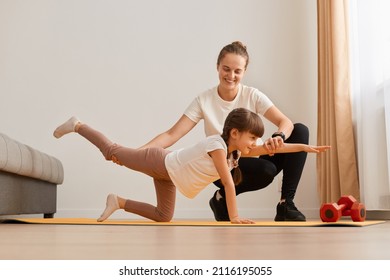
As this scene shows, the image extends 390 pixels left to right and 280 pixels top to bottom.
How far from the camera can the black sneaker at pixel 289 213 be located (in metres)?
2.97

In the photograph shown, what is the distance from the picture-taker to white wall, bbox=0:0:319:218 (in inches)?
186

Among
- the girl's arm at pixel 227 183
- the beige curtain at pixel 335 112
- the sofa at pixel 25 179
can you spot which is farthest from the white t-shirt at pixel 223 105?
the beige curtain at pixel 335 112

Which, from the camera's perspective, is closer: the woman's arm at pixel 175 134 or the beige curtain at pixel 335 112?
the woman's arm at pixel 175 134

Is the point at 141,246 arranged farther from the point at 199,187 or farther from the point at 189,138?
the point at 189,138

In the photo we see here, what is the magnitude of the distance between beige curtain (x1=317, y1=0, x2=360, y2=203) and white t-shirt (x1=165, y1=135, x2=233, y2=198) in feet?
4.93

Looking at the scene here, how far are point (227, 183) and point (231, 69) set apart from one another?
0.63 m

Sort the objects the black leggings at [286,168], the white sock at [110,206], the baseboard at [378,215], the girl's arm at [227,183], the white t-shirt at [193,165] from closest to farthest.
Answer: the girl's arm at [227,183] → the white t-shirt at [193,165] → the white sock at [110,206] → the black leggings at [286,168] → the baseboard at [378,215]

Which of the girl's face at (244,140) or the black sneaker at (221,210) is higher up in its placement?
the girl's face at (244,140)

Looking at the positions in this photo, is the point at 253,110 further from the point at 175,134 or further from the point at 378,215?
the point at 378,215

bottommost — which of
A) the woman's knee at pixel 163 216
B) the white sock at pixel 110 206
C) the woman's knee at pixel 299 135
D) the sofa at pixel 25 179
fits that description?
the woman's knee at pixel 163 216

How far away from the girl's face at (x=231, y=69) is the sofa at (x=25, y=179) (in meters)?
1.09

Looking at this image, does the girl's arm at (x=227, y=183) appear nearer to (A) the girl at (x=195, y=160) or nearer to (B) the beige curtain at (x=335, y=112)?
(A) the girl at (x=195, y=160)

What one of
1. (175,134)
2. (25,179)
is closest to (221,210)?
(175,134)
